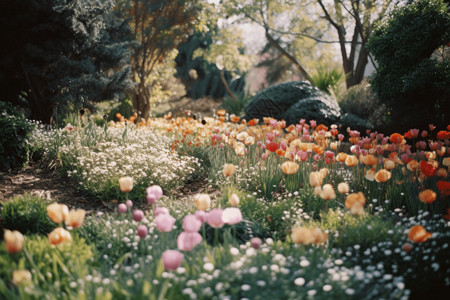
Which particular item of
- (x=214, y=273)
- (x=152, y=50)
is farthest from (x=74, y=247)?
(x=152, y=50)

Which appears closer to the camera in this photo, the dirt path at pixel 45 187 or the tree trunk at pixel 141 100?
the dirt path at pixel 45 187

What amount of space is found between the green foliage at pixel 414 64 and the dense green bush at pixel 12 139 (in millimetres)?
7259

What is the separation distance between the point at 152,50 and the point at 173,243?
35.0 feet

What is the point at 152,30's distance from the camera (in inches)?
493

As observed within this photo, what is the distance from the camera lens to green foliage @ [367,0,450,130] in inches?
288

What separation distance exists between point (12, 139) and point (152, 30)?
7933 millimetres

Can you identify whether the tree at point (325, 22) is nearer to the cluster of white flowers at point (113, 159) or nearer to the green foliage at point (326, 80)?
the green foliage at point (326, 80)

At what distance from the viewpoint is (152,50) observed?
40.9ft

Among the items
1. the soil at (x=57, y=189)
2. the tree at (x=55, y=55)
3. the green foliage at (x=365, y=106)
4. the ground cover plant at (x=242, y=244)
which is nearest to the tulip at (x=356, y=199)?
the ground cover plant at (x=242, y=244)

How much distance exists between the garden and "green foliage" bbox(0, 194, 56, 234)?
15 millimetres

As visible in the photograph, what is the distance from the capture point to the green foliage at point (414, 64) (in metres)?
7.31

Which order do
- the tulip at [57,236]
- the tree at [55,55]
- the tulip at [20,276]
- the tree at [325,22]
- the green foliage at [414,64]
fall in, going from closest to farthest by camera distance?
the tulip at [20,276] < the tulip at [57,236] < the green foliage at [414,64] < the tree at [55,55] < the tree at [325,22]

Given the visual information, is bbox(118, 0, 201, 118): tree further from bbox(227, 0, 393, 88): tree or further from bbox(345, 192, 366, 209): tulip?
bbox(345, 192, 366, 209): tulip

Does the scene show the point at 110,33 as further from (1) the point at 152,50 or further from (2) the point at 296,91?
(2) the point at 296,91
